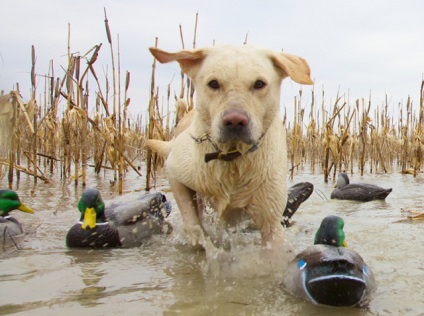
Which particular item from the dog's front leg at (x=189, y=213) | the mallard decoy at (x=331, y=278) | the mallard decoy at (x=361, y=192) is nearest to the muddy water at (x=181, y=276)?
the mallard decoy at (x=331, y=278)

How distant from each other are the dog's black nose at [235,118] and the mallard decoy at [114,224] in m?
1.95

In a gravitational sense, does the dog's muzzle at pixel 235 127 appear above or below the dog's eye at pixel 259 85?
below

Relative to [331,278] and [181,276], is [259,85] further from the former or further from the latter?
[181,276]

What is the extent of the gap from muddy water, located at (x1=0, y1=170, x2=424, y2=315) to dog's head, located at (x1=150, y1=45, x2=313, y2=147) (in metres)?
0.94

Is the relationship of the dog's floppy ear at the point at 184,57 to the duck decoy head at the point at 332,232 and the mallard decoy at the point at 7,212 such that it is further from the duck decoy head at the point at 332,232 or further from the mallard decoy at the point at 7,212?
the mallard decoy at the point at 7,212

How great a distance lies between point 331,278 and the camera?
258 centimetres

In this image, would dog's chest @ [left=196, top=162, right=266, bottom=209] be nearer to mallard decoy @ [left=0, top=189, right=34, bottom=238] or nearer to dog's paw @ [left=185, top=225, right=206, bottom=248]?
dog's paw @ [left=185, top=225, right=206, bottom=248]

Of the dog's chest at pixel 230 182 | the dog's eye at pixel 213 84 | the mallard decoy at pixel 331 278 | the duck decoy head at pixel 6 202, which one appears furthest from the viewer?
the duck decoy head at pixel 6 202

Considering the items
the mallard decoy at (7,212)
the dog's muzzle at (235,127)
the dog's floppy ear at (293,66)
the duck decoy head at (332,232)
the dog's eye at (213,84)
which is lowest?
the mallard decoy at (7,212)

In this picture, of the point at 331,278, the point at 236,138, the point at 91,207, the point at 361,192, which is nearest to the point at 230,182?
the point at 236,138

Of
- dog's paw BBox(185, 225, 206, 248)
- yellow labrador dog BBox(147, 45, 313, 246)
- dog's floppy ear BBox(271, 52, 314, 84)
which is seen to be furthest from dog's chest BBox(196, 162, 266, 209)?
dog's floppy ear BBox(271, 52, 314, 84)

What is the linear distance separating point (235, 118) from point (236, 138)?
0.19m

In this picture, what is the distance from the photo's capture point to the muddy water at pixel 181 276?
2.64m

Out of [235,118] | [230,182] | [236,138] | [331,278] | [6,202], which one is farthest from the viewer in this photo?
[6,202]
